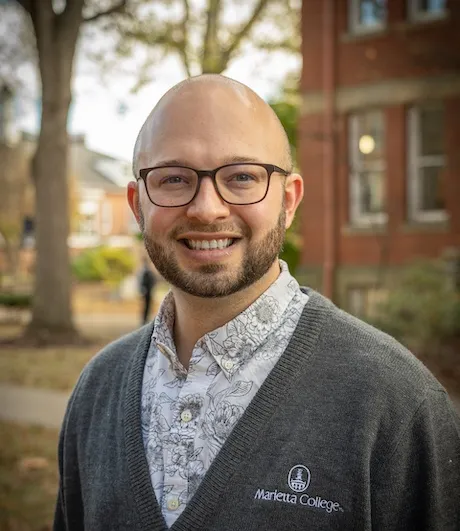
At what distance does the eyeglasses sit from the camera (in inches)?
64.2

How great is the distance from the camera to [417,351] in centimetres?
857

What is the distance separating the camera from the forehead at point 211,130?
1.63 m

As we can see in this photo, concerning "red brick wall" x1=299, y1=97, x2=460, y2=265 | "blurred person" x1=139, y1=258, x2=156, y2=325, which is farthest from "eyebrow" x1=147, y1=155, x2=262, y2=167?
"blurred person" x1=139, y1=258, x2=156, y2=325

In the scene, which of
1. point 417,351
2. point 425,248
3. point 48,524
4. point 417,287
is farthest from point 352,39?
point 48,524

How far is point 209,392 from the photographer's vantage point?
168 centimetres

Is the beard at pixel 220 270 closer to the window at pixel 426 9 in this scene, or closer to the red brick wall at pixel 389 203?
the red brick wall at pixel 389 203

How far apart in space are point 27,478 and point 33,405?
2.19m

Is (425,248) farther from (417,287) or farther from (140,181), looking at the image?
(140,181)

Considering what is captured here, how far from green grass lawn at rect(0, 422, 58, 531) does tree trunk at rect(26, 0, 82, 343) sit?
5.58m

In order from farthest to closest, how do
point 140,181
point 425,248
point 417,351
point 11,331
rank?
point 11,331, point 425,248, point 417,351, point 140,181

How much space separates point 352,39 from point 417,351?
6.47 meters

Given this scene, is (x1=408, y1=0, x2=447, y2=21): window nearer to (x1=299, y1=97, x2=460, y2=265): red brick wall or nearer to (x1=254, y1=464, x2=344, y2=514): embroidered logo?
(x1=299, y1=97, x2=460, y2=265): red brick wall

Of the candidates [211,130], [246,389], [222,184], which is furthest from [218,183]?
[246,389]

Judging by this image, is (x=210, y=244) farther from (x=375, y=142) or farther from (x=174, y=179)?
(x=375, y=142)
